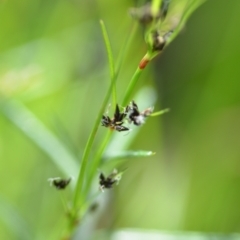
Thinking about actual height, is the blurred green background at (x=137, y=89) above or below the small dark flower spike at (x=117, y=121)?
above

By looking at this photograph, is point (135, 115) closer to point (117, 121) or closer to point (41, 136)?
point (117, 121)

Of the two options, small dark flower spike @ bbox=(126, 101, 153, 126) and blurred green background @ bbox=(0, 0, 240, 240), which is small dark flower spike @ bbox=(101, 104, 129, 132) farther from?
blurred green background @ bbox=(0, 0, 240, 240)

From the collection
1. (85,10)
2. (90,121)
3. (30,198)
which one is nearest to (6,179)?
(30,198)

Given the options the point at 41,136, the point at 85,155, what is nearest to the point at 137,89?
the point at 41,136

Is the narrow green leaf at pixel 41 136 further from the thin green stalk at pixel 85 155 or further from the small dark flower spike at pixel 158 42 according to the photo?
the small dark flower spike at pixel 158 42

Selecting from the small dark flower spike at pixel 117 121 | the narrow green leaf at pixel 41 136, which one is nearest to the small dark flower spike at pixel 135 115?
the small dark flower spike at pixel 117 121

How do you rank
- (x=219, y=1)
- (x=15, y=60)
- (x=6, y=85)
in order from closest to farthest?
(x=6, y=85) < (x=15, y=60) < (x=219, y=1)

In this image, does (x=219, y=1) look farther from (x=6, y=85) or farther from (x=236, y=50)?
(x=6, y=85)

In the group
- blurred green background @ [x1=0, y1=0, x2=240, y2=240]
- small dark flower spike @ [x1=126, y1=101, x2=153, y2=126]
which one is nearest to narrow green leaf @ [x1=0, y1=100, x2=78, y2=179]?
blurred green background @ [x1=0, y1=0, x2=240, y2=240]
